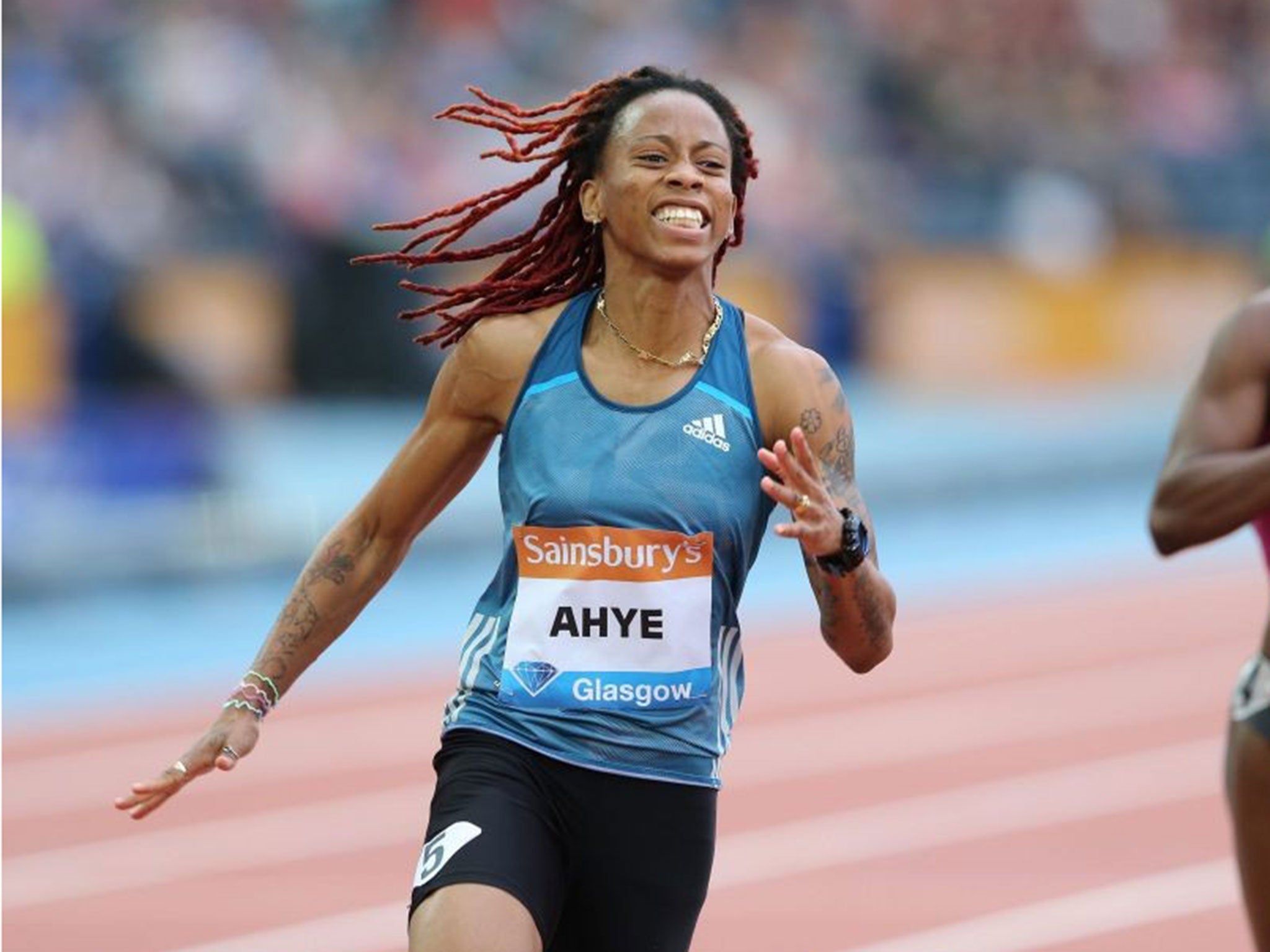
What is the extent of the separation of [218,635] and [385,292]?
389cm

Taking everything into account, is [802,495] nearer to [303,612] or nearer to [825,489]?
[825,489]

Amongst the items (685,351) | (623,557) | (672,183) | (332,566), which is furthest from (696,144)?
(332,566)

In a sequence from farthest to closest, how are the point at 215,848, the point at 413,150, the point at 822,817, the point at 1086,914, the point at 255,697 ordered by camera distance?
the point at 413,150 < the point at 822,817 < the point at 215,848 < the point at 1086,914 < the point at 255,697

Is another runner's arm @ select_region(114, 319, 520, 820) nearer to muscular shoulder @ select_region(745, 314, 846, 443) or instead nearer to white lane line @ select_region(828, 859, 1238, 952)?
muscular shoulder @ select_region(745, 314, 846, 443)

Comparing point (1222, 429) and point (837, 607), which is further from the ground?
point (1222, 429)

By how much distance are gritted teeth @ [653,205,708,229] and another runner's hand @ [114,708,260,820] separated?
3.50 feet

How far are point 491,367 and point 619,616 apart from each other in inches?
18.4

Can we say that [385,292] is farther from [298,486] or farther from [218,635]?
[218,635]

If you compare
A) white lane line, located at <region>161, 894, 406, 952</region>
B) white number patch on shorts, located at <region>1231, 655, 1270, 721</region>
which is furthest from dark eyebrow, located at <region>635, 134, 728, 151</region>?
white lane line, located at <region>161, 894, 406, 952</region>

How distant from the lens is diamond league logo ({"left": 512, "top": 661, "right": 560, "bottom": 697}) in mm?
4309

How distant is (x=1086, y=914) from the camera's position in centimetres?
742

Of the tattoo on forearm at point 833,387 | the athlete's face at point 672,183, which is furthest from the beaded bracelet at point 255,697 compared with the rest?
the tattoo on forearm at point 833,387

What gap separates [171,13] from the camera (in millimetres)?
15898

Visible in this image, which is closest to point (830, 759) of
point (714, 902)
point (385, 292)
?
point (714, 902)
